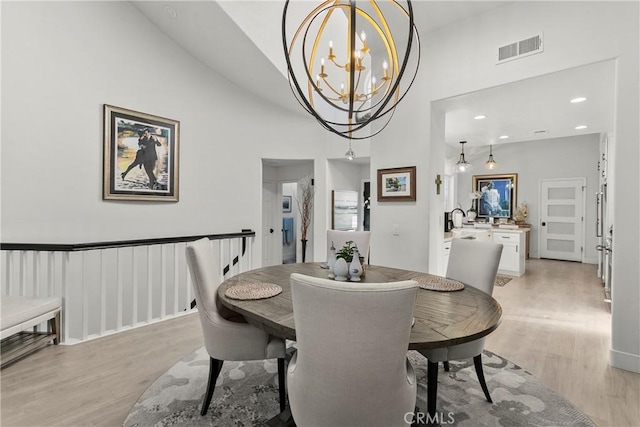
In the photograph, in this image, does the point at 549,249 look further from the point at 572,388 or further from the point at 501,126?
the point at 572,388

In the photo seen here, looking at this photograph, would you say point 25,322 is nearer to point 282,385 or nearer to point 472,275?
point 282,385

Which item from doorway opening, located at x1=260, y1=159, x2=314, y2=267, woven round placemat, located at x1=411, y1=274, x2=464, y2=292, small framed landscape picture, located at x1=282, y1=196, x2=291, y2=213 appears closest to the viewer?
woven round placemat, located at x1=411, y1=274, x2=464, y2=292

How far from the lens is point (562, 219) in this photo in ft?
23.8

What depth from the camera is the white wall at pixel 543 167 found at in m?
6.86

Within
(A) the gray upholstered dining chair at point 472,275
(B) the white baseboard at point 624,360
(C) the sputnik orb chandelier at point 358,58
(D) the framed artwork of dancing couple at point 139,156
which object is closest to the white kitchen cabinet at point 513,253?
(C) the sputnik orb chandelier at point 358,58

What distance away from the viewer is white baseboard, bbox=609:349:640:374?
2.30 metres

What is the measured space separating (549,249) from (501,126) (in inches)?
169

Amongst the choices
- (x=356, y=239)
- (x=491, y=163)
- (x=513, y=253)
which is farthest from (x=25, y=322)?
(x=491, y=163)

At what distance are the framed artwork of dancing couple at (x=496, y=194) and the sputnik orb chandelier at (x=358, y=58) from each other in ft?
14.4

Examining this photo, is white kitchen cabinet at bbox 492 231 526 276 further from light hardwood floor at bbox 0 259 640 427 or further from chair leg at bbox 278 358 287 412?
chair leg at bbox 278 358 287 412

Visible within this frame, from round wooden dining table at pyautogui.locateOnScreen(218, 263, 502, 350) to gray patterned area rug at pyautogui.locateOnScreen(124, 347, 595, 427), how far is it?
705 millimetres

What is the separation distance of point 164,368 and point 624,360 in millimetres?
3520

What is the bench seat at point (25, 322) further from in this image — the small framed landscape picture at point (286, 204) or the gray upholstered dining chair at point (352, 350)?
the small framed landscape picture at point (286, 204)

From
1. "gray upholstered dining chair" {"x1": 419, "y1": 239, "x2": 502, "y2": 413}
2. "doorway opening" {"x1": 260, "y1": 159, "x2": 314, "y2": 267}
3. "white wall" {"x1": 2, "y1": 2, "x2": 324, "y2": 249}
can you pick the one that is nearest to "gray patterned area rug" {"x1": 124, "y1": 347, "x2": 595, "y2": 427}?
"gray upholstered dining chair" {"x1": 419, "y1": 239, "x2": 502, "y2": 413}
